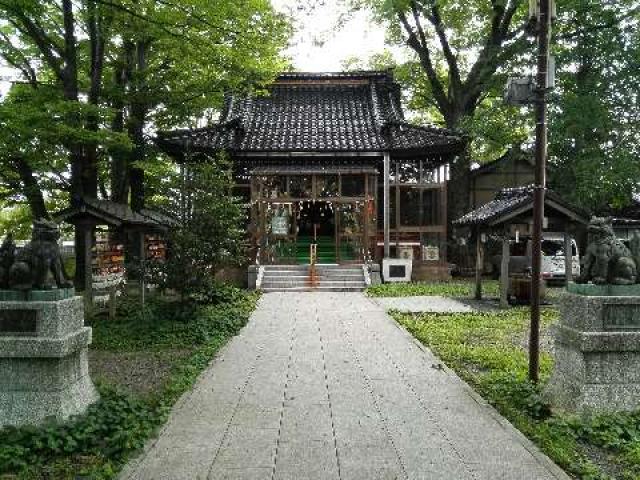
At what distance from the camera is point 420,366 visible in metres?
8.43

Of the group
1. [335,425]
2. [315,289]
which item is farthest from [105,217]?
[335,425]

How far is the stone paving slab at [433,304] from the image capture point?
47.8ft

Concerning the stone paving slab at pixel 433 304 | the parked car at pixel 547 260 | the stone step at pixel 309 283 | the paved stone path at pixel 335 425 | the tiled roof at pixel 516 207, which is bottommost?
the paved stone path at pixel 335 425

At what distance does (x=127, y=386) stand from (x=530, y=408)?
17.0ft

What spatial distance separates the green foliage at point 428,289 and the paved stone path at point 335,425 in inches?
325

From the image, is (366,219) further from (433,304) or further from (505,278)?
(505,278)

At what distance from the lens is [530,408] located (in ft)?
20.2

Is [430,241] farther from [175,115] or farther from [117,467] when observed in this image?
[117,467]

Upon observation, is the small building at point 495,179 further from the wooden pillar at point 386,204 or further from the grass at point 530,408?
the grass at point 530,408

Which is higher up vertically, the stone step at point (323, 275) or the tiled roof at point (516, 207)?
the tiled roof at point (516, 207)

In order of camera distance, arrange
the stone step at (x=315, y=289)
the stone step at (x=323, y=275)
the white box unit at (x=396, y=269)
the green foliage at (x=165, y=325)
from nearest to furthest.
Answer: the green foliage at (x=165, y=325)
the stone step at (x=315, y=289)
the stone step at (x=323, y=275)
the white box unit at (x=396, y=269)

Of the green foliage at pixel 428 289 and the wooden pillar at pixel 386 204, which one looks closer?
the green foliage at pixel 428 289

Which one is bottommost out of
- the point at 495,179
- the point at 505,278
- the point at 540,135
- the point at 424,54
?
the point at 505,278

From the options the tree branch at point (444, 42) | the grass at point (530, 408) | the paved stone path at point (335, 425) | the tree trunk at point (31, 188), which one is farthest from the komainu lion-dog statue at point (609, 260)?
the tree branch at point (444, 42)
